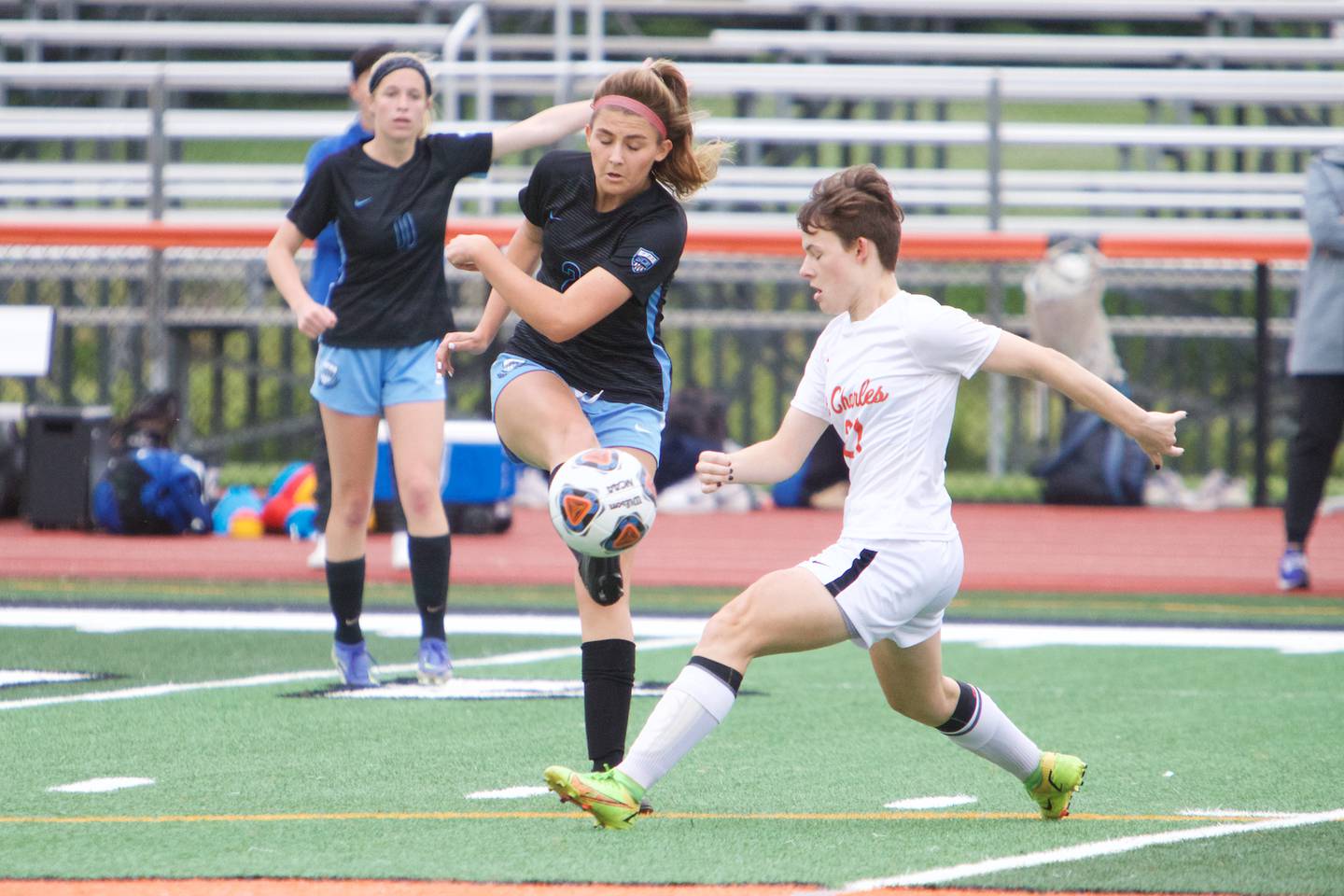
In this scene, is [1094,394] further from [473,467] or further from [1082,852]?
[473,467]

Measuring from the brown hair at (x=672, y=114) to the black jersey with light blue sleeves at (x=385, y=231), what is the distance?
72.4 inches

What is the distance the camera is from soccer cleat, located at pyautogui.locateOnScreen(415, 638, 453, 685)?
624 cm

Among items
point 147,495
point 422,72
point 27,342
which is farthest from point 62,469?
point 422,72

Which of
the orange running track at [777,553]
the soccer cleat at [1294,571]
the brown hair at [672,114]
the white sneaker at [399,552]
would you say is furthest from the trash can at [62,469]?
the brown hair at [672,114]

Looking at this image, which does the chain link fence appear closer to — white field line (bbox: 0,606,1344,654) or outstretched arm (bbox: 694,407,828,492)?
white field line (bbox: 0,606,1344,654)

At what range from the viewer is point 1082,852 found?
12.7 feet

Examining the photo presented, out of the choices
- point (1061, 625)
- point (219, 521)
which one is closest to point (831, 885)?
point (1061, 625)

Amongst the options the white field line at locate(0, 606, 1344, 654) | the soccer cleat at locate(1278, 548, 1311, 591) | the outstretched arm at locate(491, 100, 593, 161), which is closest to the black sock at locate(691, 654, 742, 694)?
the outstretched arm at locate(491, 100, 593, 161)

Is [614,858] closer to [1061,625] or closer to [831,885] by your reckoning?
[831,885]

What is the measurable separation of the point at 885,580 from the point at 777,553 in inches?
279

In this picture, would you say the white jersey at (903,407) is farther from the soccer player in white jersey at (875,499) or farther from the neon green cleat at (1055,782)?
the neon green cleat at (1055,782)

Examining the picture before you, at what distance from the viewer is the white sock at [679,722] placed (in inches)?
157

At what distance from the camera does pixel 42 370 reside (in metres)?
12.1

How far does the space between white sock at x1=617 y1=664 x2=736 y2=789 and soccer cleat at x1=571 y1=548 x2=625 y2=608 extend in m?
0.40
